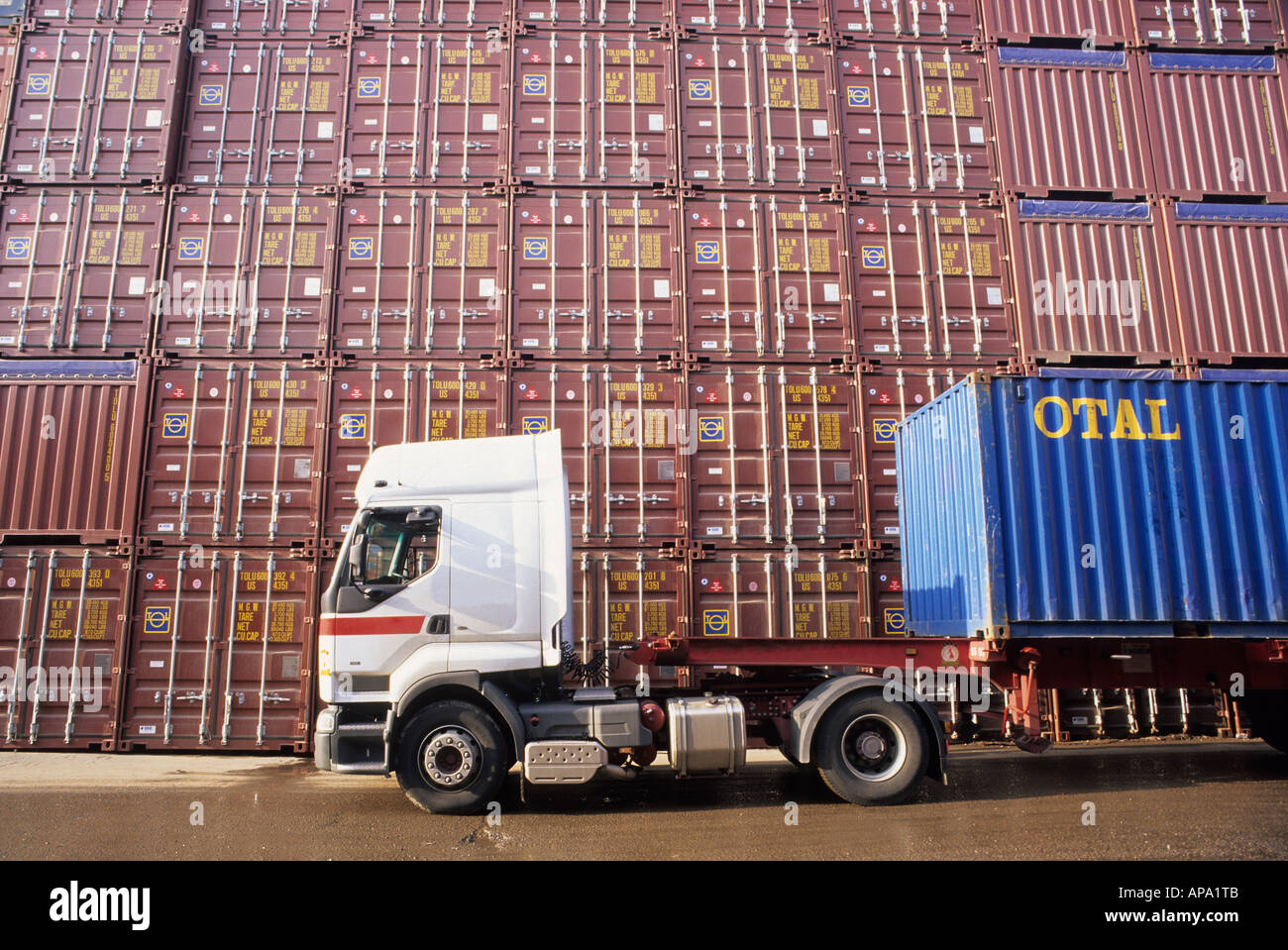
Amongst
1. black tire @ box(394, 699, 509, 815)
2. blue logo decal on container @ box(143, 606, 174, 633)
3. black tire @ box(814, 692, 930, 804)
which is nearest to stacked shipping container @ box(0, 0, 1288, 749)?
blue logo decal on container @ box(143, 606, 174, 633)

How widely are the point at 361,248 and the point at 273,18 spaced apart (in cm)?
431

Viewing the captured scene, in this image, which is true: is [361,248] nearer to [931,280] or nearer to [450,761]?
[450,761]

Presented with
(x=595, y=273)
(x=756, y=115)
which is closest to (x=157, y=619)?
(x=595, y=273)

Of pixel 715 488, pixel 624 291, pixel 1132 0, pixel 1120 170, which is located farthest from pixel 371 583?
pixel 1132 0

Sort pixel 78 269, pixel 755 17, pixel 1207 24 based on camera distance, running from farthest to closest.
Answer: pixel 1207 24 → pixel 755 17 → pixel 78 269

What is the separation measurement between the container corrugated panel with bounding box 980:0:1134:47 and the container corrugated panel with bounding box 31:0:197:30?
12.3 m

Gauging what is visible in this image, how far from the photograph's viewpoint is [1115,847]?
18.3ft

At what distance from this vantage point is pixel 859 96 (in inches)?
482

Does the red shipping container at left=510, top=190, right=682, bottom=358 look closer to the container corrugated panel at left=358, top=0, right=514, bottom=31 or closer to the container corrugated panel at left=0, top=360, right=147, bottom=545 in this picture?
the container corrugated panel at left=358, top=0, right=514, bottom=31

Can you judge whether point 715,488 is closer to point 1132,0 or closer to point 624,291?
point 624,291

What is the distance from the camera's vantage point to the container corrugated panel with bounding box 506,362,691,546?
10.4 metres

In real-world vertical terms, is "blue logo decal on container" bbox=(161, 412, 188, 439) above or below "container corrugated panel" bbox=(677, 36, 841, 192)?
below

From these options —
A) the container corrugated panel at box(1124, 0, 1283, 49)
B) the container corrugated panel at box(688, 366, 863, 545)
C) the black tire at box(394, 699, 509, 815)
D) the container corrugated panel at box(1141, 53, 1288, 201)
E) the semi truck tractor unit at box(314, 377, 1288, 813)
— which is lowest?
the black tire at box(394, 699, 509, 815)

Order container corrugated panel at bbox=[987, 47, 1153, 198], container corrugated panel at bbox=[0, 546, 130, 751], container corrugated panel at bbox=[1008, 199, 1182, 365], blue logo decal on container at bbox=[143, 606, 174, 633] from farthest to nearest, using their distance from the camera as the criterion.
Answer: container corrugated panel at bbox=[987, 47, 1153, 198] < container corrugated panel at bbox=[1008, 199, 1182, 365] < blue logo decal on container at bbox=[143, 606, 174, 633] < container corrugated panel at bbox=[0, 546, 130, 751]
